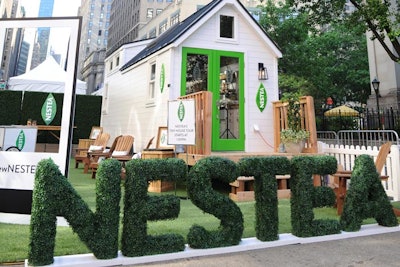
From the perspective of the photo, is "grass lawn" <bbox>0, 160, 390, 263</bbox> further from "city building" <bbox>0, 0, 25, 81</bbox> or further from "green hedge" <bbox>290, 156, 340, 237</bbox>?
"city building" <bbox>0, 0, 25, 81</bbox>

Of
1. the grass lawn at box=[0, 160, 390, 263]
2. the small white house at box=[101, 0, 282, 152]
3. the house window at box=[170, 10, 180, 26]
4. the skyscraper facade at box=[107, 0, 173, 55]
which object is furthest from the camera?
the skyscraper facade at box=[107, 0, 173, 55]

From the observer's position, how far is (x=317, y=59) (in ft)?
66.2

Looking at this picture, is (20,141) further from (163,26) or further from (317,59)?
(163,26)

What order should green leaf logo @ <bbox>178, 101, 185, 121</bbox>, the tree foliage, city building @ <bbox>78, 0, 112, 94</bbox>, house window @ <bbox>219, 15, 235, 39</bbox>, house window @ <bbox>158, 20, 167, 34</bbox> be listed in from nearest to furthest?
green leaf logo @ <bbox>178, 101, 185, 121</bbox>, house window @ <bbox>219, 15, 235, 39</bbox>, the tree foliage, house window @ <bbox>158, 20, 167, 34</bbox>, city building @ <bbox>78, 0, 112, 94</bbox>

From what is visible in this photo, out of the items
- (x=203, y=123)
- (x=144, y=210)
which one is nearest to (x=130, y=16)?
(x=203, y=123)

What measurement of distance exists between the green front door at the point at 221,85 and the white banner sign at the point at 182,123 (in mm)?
2106

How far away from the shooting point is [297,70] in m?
19.5

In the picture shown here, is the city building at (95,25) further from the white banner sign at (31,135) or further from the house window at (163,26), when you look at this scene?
the white banner sign at (31,135)

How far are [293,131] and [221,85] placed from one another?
2.58 meters

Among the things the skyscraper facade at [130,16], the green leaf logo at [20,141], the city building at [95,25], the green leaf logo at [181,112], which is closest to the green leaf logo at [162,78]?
the green leaf logo at [181,112]

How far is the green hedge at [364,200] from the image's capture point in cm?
354

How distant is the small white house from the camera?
7941mm

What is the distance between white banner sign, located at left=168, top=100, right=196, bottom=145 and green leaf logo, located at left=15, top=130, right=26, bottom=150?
2.69 meters

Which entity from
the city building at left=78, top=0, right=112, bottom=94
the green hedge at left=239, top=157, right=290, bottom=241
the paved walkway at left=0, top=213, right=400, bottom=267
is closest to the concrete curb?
the paved walkway at left=0, top=213, right=400, bottom=267
